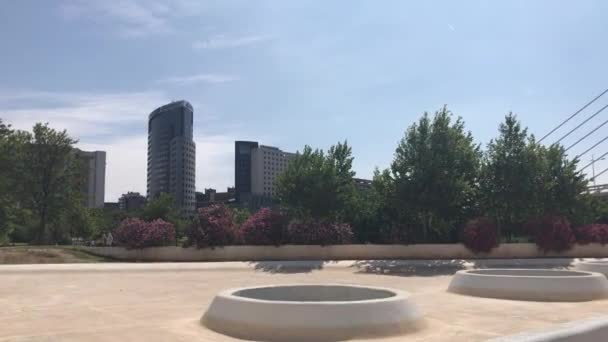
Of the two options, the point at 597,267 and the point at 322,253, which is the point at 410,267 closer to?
the point at 322,253

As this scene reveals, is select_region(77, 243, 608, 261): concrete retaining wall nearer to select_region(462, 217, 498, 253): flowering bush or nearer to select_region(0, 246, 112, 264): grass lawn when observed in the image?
select_region(462, 217, 498, 253): flowering bush

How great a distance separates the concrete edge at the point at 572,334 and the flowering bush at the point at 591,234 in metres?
28.4

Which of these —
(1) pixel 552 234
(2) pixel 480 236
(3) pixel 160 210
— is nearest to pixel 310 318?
(2) pixel 480 236

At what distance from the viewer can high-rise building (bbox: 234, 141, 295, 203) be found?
163 meters

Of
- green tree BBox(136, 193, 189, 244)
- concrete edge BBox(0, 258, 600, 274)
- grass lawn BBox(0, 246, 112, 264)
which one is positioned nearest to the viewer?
concrete edge BBox(0, 258, 600, 274)

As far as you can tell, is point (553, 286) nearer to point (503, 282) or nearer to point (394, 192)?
point (503, 282)

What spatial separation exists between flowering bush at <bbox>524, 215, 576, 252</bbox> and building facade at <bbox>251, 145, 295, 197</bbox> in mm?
130236

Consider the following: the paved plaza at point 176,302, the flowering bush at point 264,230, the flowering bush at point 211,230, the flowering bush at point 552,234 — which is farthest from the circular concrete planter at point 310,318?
the flowering bush at point 552,234

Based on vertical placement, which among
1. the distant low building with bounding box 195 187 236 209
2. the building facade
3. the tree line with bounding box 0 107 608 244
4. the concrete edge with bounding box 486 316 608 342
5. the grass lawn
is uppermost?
the building facade

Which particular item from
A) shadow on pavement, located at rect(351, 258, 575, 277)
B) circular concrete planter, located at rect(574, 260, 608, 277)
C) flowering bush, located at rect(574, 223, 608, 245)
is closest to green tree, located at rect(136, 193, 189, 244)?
shadow on pavement, located at rect(351, 258, 575, 277)

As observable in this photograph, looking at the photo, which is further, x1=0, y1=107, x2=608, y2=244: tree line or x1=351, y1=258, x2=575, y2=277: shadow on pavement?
x1=0, y1=107, x2=608, y2=244: tree line

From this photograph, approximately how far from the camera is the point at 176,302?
15.0m

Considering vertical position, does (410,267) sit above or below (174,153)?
below

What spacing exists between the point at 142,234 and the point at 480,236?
60.8 feet
